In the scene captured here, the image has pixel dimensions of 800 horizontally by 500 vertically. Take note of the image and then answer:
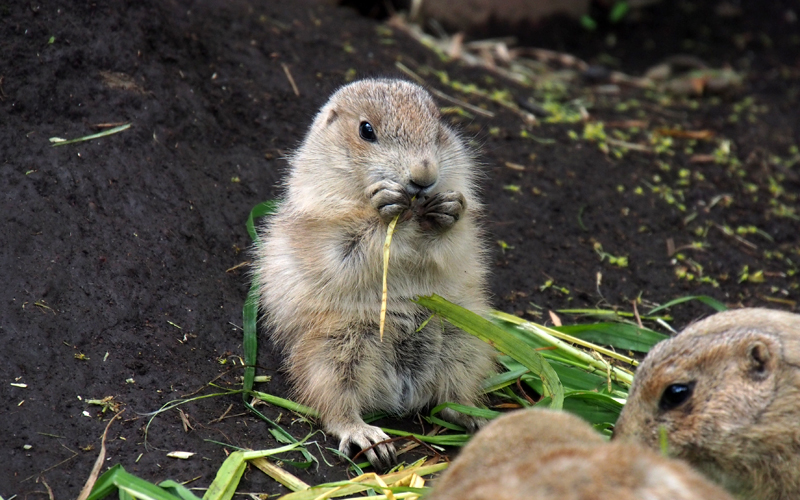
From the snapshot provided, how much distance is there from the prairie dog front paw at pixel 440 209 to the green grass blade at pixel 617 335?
1.19 metres

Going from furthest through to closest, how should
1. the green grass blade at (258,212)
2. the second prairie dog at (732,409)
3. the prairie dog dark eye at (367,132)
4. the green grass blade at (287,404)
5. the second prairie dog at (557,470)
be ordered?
the green grass blade at (258,212)
the prairie dog dark eye at (367,132)
the green grass blade at (287,404)
the second prairie dog at (732,409)
the second prairie dog at (557,470)

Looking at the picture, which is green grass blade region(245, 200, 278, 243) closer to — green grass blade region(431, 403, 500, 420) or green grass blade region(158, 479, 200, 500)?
green grass blade region(431, 403, 500, 420)

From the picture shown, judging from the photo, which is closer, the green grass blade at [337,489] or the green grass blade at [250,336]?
the green grass blade at [337,489]

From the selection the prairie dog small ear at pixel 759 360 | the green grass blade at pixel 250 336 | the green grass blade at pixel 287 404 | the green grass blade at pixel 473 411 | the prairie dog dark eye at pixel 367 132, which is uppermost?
the prairie dog small ear at pixel 759 360

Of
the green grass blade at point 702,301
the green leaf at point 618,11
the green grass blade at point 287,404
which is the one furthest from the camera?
the green leaf at point 618,11

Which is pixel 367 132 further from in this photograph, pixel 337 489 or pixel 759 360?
pixel 759 360

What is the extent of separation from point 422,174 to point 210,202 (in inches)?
72.8

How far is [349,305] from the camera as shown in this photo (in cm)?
478

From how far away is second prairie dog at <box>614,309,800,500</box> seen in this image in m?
3.46

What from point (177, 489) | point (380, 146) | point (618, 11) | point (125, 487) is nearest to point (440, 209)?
point (380, 146)

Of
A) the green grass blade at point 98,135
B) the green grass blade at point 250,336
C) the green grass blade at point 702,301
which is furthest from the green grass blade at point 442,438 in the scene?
the green grass blade at point 98,135

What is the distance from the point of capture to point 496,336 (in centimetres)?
455

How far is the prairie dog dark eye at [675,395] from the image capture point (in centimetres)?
353

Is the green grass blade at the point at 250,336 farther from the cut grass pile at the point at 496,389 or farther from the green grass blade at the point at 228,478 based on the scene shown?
the green grass blade at the point at 228,478
